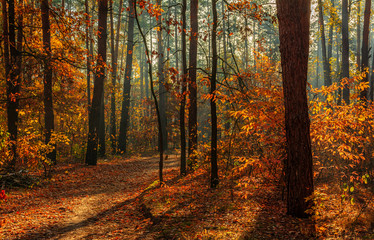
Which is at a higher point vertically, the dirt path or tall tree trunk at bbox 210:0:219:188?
tall tree trunk at bbox 210:0:219:188

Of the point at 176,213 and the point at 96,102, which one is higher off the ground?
the point at 96,102

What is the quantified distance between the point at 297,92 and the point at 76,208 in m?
6.48

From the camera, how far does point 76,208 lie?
7.77m

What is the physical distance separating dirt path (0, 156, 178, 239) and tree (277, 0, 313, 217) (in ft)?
11.3

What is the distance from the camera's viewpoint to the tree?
17.1ft

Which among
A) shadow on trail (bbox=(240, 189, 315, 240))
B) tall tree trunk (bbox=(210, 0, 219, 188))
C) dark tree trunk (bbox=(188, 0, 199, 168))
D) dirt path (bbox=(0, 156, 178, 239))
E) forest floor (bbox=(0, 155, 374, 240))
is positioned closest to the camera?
shadow on trail (bbox=(240, 189, 315, 240))

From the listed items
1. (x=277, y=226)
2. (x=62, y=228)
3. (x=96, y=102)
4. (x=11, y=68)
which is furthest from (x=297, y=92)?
(x=96, y=102)

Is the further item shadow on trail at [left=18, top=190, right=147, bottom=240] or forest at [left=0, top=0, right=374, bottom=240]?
shadow on trail at [left=18, top=190, right=147, bottom=240]

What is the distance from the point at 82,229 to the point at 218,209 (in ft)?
10.3

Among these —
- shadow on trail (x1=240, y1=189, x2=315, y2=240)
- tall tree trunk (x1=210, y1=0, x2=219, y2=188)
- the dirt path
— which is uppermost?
tall tree trunk (x1=210, y1=0, x2=219, y2=188)

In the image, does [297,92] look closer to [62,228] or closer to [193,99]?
[62,228]

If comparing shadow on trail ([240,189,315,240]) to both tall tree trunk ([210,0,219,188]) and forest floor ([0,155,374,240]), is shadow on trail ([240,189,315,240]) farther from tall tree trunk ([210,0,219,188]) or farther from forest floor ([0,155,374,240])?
tall tree trunk ([210,0,219,188])

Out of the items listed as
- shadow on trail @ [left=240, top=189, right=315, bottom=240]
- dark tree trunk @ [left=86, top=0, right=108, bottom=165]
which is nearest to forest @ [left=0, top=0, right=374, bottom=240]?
shadow on trail @ [left=240, top=189, right=315, bottom=240]

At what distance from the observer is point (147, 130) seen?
24.8 meters
